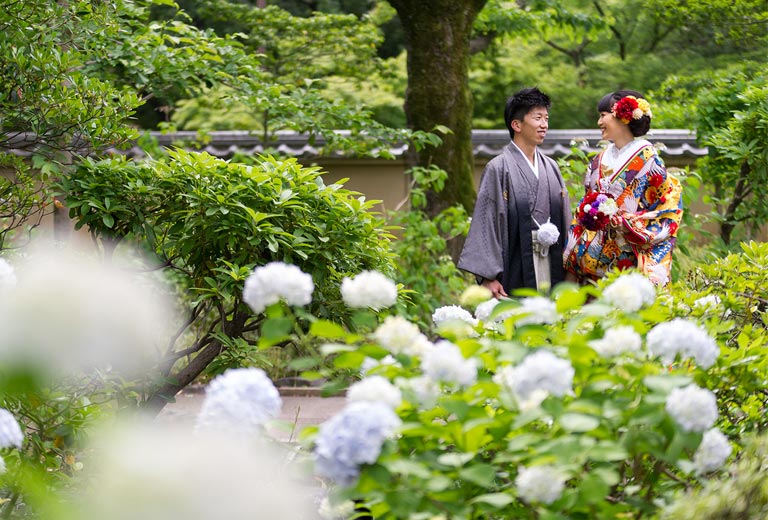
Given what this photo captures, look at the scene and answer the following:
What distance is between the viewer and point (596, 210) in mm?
4262

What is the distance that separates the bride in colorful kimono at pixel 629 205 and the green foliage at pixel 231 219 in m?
1.11

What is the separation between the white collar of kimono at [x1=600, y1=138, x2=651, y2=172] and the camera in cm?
437

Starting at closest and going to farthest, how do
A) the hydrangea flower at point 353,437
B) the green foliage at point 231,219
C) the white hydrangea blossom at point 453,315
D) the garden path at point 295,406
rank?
1. the hydrangea flower at point 353,437
2. the white hydrangea blossom at point 453,315
3. the green foliage at point 231,219
4. the garden path at point 295,406

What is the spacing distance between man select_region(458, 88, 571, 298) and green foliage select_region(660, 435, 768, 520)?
2.63m

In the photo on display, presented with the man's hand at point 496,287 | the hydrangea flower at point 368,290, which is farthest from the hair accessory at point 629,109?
the hydrangea flower at point 368,290

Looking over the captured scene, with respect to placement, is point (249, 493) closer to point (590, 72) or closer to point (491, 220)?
point (491, 220)

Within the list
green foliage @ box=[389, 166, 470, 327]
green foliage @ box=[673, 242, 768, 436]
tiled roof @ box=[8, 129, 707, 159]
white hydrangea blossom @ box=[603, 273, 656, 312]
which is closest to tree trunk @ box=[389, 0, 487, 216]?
green foliage @ box=[389, 166, 470, 327]

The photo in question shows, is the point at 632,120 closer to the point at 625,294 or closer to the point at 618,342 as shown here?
the point at 625,294

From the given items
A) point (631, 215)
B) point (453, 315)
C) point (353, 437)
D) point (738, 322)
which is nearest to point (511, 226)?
point (631, 215)

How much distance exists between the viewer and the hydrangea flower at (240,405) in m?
1.67

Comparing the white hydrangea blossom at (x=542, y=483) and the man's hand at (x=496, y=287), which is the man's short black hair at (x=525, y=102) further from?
the white hydrangea blossom at (x=542, y=483)

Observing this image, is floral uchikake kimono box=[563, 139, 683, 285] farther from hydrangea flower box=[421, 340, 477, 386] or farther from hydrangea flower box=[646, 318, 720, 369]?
hydrangea flower box=[421, 340, 477, 386]

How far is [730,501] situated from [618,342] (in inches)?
14.6

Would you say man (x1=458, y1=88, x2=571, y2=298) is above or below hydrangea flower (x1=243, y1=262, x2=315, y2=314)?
below
